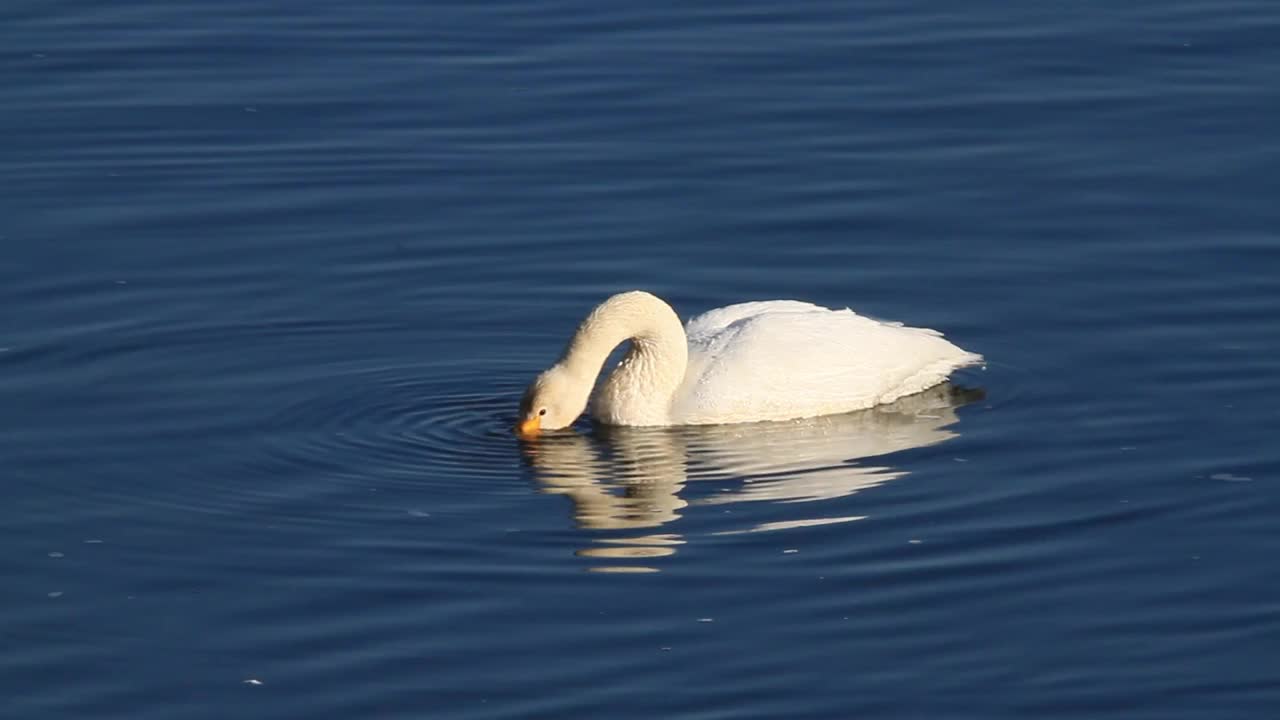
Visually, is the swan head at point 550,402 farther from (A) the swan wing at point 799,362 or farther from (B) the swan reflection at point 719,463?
(A) the swan wing at point 799,362

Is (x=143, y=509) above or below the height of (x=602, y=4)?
below

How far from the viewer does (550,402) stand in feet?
44.4

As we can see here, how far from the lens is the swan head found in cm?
1352

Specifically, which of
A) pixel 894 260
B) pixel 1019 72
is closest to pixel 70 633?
pixel 894 260

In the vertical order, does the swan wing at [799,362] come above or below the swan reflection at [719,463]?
above

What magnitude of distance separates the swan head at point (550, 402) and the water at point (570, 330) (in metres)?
0.14

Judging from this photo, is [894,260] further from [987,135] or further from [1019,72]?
[1019,72]

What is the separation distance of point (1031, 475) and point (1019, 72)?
821 cm

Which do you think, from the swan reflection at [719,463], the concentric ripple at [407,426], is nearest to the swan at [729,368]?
the swan reflection at [719,463]

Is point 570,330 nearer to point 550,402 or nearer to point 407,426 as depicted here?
point 550,402

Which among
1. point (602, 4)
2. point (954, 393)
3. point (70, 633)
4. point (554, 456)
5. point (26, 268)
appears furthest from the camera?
point (602, 4)

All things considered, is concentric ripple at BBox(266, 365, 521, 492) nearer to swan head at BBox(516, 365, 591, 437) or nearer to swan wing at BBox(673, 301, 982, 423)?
swan head at BBox(516, 365, 591, 437)

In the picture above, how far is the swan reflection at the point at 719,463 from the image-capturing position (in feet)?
40.5

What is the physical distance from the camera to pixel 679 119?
19.4 meters
